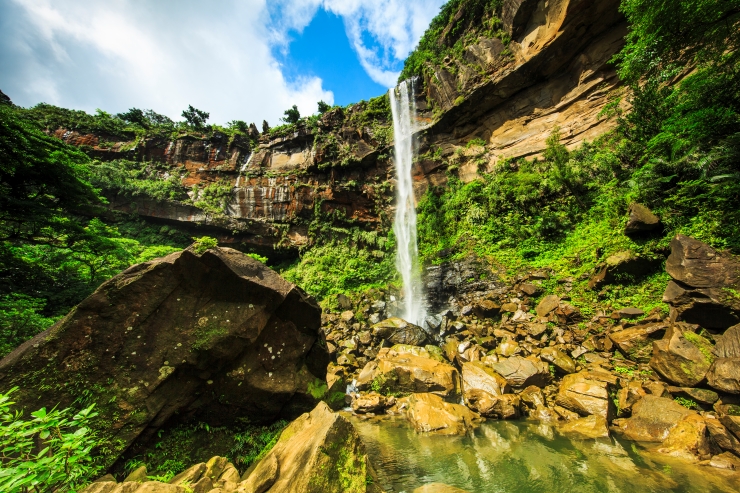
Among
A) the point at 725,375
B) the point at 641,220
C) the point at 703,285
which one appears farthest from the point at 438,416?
the point at 641,220

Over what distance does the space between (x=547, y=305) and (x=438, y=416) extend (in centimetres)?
583

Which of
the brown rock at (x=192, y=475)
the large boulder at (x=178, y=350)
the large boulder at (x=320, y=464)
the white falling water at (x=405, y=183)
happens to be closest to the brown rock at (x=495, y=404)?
the large boulder at (x=178, y=350)

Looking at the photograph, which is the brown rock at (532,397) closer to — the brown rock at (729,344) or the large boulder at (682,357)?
the large boulder at (682,357)

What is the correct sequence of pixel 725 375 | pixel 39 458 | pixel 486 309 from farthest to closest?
pixel 486 309 → pixel 725 375 → pixel 39 458

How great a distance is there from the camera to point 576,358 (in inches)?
299

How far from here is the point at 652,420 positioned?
524 cm

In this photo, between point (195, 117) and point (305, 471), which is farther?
point (195, 117)

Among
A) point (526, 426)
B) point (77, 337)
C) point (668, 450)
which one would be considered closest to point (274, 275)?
point (77, 337)

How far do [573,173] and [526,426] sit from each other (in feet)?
40.9

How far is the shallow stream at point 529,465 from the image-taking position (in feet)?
13.3

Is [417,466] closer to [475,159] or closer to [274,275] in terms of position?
[274,275]

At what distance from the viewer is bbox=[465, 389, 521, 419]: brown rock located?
6488 mm

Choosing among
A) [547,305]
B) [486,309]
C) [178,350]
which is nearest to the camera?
[178,350]

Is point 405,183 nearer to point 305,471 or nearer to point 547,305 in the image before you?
point 547,305
